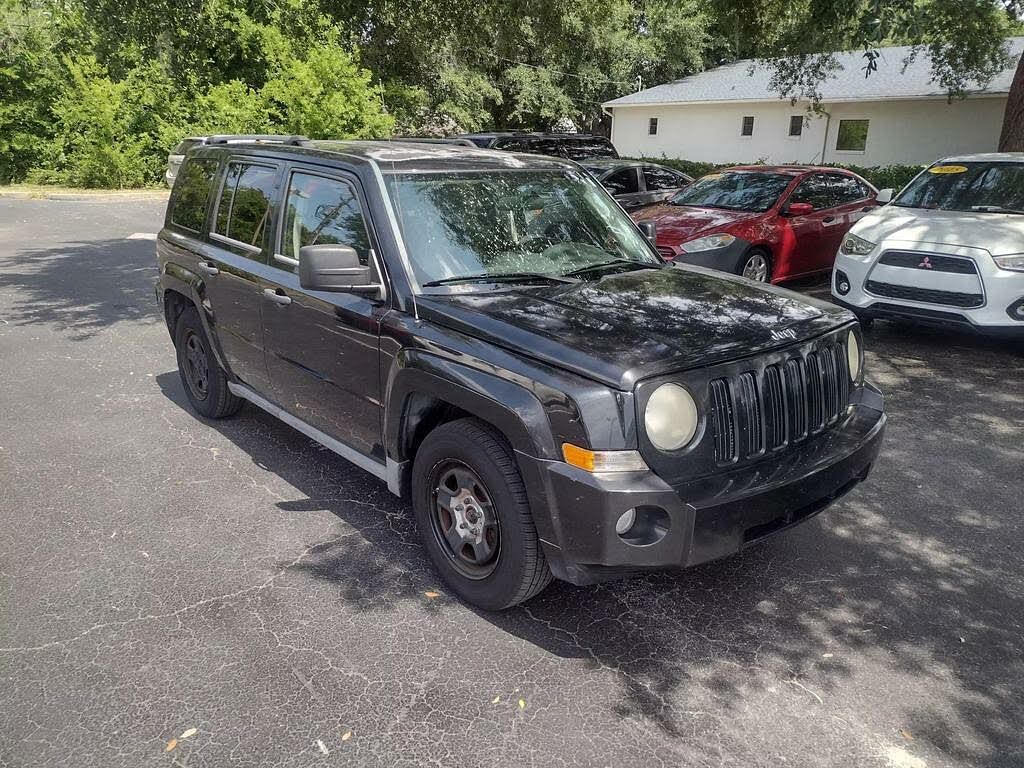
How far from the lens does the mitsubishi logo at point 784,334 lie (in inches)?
130

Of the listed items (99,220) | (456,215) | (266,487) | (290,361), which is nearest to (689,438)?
(456,215)

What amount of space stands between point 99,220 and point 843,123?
22664 millimetres

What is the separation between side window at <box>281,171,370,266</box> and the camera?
3.90 meters

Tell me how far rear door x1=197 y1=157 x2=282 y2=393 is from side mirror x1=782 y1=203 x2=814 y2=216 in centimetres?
674

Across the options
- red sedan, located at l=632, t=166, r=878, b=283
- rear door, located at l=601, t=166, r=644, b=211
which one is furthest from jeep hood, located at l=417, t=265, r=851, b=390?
rear door, located at l=601, t=166, r=644, b=211

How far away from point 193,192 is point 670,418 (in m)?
4.01

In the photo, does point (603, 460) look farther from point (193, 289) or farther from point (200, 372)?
point (200, 372)

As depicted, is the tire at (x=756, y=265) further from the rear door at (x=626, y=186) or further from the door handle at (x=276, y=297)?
the door handle at (x=276, y=297)

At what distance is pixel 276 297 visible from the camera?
439 cm

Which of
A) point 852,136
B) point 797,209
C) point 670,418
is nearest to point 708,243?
point 797,209

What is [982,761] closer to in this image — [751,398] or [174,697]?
[751,398]

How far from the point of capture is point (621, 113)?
113 feet

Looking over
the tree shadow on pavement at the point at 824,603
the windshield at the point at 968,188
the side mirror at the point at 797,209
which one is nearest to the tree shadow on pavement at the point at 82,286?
the tree shadow on pavement at the point at 824,603

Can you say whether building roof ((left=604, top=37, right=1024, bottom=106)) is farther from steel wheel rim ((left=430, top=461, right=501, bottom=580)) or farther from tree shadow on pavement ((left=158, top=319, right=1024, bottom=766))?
steel wheel rim ((left=430, top=461, right=501, bottom=580))
